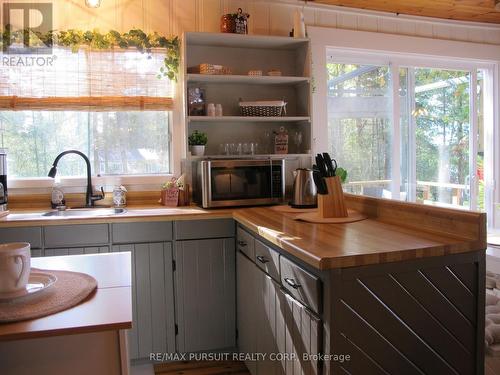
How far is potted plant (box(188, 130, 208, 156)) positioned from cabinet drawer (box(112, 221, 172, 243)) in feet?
1.96

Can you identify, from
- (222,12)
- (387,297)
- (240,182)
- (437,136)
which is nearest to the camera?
(387,297)

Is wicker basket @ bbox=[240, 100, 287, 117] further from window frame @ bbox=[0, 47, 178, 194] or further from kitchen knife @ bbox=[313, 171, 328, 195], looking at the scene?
kitchen knife @ bbox=[313, 171, 328, 195]

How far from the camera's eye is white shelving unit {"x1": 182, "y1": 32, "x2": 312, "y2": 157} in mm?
3008

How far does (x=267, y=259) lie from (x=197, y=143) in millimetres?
1250

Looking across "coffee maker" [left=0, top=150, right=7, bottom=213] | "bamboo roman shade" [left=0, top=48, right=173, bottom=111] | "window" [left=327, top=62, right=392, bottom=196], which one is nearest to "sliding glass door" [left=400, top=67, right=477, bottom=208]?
"window" [left=327, top=62, right=392, bottom=196]

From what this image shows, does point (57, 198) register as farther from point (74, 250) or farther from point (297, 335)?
point (297, 335)

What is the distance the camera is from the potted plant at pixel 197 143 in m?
2.91

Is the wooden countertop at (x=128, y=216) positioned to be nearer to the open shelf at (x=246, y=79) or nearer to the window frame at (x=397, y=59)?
the open shelf at (x=246, y=79)

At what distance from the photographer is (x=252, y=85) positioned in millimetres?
3221

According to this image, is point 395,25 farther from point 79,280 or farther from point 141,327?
point 79,280

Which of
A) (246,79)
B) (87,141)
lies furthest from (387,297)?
(87,141)

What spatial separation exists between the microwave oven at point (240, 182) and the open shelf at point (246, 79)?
0.57 meters

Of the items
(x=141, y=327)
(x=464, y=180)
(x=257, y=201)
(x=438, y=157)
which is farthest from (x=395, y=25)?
(x=141, y=327)

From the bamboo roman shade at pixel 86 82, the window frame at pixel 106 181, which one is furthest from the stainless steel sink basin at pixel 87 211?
the bamboo roman shade at pixel 86 82
